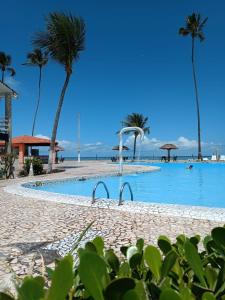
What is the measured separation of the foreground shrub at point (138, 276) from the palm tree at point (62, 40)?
18964 mm

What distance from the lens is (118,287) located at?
69cm

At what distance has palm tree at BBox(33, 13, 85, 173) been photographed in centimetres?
1923

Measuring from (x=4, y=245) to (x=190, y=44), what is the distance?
36978 millimetres

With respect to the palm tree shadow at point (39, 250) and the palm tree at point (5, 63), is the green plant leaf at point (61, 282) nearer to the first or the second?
the palm tree shadow at point (39, 250)

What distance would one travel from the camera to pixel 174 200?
1315 centimetres

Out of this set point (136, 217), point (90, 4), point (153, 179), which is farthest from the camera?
point (90, 4)

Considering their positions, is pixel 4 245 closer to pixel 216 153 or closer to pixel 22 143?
pixel 22 143

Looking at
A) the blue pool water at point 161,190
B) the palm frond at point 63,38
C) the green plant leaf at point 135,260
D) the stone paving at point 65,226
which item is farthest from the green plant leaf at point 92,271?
the palm frond at point 63,38

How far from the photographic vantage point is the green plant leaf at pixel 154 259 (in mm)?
990

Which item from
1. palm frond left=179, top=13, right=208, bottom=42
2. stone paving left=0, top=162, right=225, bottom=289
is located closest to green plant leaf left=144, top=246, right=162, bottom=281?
stone paving left=0, top=162, right=225, bottom=289

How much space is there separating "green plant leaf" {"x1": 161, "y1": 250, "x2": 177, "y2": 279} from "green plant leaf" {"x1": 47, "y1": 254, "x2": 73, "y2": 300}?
0.40 meters

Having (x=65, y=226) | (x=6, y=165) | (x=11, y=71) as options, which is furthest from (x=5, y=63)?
(x=65, y=226)

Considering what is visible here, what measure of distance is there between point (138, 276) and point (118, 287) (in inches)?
19.4

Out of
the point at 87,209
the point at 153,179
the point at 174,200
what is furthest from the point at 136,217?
the point at 153,179
